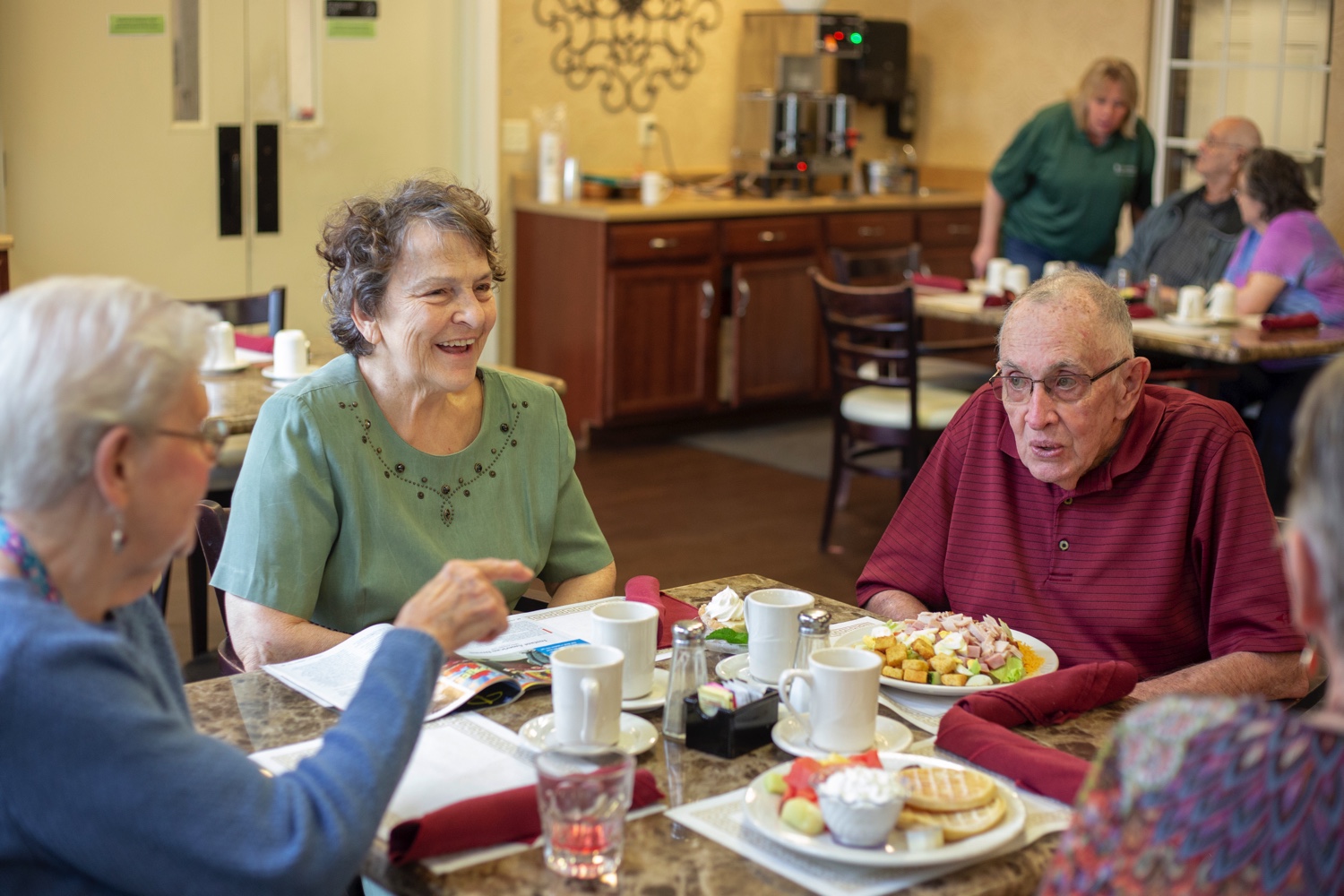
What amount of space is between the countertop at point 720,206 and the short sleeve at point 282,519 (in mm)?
4018

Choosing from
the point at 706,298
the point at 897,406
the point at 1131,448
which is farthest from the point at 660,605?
the point at 706,298

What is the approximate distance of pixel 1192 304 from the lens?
4.50 meters

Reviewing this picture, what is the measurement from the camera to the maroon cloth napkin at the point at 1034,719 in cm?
146

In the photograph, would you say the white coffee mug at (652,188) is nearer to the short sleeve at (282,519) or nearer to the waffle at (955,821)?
the short sleeve at (282,519)


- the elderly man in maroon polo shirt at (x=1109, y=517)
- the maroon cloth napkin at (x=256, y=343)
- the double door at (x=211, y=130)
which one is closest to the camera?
the elderly man in maroon polo shirt at (x=1109, y=517)

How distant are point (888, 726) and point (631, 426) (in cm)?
485

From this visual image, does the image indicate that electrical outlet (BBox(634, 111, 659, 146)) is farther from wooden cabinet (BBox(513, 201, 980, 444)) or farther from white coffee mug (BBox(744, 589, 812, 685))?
white coffee mug (BBox(744, 589, 812, 685))

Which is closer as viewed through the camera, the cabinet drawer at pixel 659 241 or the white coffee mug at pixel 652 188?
the cabinet drawer at pixel 659 241

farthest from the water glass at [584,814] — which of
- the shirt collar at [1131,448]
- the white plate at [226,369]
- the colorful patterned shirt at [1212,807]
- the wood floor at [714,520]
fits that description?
the wood floor at [714,520]

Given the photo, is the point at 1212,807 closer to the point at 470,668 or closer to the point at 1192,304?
the point at 470,668

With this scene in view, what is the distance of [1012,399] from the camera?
7.14ft

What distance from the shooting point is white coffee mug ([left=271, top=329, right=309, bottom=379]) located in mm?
3439

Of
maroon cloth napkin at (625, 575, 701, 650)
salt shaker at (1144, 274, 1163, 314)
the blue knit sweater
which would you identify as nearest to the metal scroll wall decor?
salt shaker at (1144, 274, 1163, 314)

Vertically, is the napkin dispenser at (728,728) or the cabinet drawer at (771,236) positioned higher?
the cabinet drawer at (771,236)
